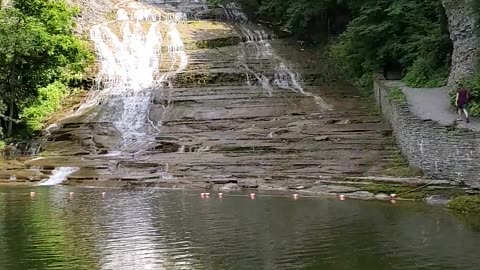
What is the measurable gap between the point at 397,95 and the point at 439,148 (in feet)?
16.1

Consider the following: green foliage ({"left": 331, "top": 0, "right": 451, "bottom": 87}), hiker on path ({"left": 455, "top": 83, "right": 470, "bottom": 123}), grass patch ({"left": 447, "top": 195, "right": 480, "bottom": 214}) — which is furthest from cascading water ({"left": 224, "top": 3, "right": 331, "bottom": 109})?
grass patch ({"left": 447, "top": 195, "right": 480, "bottom": 214})

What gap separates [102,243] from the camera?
1084 cm

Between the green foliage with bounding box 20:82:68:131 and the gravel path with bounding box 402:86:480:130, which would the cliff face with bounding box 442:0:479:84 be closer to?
the gravel path with bounding box 402:86:480:130

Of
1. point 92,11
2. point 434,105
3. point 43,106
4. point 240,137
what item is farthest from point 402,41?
point 92,11

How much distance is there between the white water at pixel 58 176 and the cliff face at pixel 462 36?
503 inches

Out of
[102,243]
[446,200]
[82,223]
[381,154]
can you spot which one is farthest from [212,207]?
[381,154]

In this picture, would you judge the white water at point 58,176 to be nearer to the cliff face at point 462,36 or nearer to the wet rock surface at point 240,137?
the wet rock surface at point 240,137

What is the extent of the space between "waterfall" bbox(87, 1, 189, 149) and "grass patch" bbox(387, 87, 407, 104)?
9554 mm

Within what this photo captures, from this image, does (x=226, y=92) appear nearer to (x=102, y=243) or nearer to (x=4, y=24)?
(x=4, y=24)

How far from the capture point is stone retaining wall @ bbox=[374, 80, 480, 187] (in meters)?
14.8

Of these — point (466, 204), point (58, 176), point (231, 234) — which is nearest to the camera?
point (231, 234)

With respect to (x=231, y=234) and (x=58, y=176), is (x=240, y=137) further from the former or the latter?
(x=231, y=234)

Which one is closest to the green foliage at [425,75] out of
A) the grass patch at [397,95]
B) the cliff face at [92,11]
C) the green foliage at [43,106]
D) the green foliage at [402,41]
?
the green foliage at [402,41]

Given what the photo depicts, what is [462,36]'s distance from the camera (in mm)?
19906
